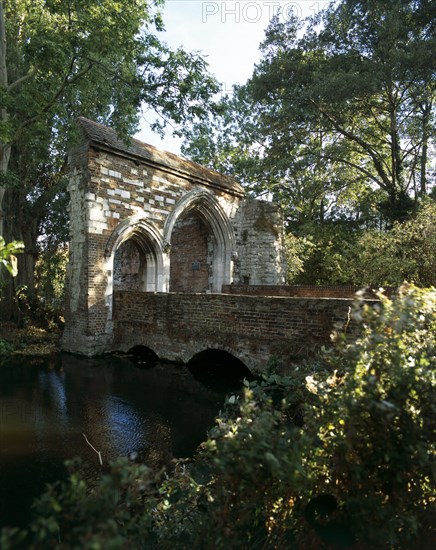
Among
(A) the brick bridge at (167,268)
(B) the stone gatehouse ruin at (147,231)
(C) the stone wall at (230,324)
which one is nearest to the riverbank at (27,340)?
(B) the stone gatehouse ruin at (147,231)

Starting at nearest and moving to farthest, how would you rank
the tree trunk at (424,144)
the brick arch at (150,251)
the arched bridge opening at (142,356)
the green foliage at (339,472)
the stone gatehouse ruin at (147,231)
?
the green foliage at (339,472) < the arched bridge opening at (142,356) < the stone gatehouse ruin at (147,231) < the brick arch at (150,251) < the tree trunk at (424,144)

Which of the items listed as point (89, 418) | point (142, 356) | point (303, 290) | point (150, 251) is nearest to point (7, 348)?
point (142, 356)

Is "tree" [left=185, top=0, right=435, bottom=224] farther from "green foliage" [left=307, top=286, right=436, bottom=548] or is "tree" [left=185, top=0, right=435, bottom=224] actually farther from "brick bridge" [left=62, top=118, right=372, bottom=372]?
"green foliage" [left=307, top=286, right=436, bottom=548]

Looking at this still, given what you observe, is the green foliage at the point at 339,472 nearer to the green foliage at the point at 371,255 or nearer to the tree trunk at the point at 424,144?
the green foliage at the point at 371,255

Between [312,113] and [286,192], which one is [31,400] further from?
[286,192]

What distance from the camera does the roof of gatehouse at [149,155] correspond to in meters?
9.59

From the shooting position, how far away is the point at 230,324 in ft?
23.3

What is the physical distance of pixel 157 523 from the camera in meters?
2.36

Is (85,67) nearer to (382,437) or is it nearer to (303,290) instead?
(303,290)

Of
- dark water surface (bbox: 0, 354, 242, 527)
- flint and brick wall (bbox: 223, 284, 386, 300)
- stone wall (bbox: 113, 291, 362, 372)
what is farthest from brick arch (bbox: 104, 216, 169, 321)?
dark water surface (bbox: 0, 354, 242, 527)

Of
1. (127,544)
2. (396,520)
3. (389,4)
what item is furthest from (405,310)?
(389,4)

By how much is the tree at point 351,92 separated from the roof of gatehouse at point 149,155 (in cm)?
148

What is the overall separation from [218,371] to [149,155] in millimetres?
6855

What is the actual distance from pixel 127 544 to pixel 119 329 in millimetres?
8289
